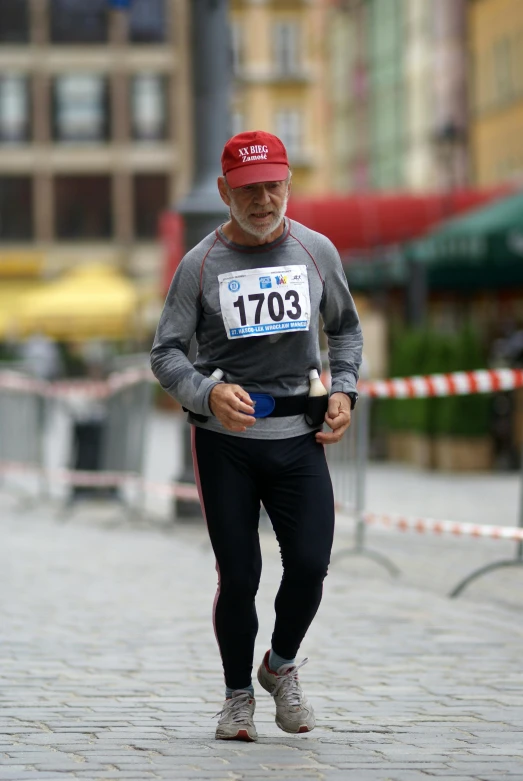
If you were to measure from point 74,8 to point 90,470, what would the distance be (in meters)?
52.5

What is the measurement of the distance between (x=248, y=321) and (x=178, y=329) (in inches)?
8.9

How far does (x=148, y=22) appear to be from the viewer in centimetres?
6525

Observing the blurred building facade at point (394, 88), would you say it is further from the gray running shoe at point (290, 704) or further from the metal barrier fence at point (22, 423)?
the gray running shoe at point (290, 704)

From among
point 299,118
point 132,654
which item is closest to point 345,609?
point 132,654

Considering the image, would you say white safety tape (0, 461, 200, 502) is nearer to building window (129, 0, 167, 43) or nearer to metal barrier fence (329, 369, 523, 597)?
metal barrier fence (329, 369, 523, 597)

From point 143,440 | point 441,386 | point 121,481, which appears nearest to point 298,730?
point 441,386

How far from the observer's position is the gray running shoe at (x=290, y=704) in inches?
222

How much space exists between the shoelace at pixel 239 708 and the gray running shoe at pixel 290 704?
11 cm

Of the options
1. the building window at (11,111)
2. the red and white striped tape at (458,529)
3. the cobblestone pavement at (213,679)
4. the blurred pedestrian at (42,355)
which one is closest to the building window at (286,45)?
the building window at (11,111)

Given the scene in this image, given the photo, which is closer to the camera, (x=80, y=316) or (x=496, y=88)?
(x=80, y=316)

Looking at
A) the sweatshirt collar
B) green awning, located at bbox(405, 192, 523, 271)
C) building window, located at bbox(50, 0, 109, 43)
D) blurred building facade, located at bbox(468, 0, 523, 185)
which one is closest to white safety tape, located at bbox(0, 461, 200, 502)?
green awning, located at bbox(405, 192, 523, 271)

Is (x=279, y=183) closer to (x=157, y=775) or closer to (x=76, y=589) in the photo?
(x=157, y=775)

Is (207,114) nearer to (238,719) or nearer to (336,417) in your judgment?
(336,417)

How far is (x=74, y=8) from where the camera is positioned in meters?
65.6
